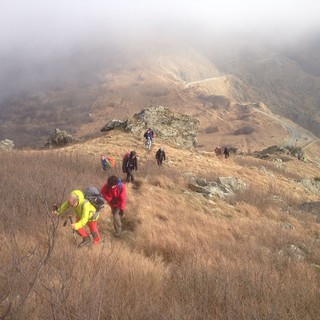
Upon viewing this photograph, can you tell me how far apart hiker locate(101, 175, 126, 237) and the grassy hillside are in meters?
0.27

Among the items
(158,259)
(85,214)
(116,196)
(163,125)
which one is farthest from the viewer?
(163,125)

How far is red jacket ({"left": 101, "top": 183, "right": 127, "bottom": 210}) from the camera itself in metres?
8.08

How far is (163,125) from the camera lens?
32.4 meters

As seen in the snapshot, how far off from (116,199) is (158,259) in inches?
110

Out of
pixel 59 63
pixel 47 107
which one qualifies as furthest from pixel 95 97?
pixel 59 63

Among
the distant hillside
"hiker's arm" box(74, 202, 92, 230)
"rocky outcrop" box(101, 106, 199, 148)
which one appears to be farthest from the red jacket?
the distant hillside

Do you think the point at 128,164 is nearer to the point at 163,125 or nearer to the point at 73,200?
the point at 73,200

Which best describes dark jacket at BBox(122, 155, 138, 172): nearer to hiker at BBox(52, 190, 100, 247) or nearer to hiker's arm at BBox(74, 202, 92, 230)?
hiker at BBox(52, 190, 100, 247)

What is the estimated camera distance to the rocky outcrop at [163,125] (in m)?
30.6

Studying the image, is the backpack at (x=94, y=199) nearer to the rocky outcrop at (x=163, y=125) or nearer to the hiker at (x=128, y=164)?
the hiker at (x=128, y=164)

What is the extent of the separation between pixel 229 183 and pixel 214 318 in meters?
14.2

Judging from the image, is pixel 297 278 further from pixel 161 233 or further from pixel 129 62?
pixel 129 62

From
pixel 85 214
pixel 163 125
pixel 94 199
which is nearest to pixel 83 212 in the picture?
pixel 85 214

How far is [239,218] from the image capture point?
11.9 metres
